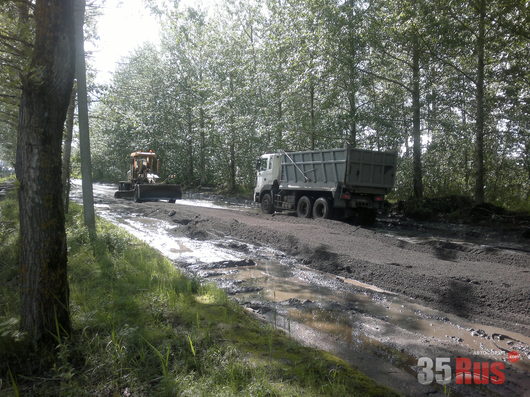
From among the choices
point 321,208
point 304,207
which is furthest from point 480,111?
point 304,207

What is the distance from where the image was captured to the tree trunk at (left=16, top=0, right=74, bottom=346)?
3727 mm

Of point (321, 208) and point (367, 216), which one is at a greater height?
point (321, 208)

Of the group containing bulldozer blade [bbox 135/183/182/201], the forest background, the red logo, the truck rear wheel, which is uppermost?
the forest background

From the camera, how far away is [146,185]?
20.7 m

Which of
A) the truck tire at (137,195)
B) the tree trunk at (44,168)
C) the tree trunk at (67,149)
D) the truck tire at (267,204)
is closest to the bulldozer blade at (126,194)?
the truck tire at (137,195)

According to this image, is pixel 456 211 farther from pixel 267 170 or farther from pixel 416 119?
pixel 267 170

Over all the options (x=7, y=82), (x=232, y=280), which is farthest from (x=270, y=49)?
Result: (x=7, y=82)

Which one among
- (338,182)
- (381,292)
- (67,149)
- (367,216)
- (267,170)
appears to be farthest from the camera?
(267,170)

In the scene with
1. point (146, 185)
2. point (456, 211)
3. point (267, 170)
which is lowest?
point (456, 211)

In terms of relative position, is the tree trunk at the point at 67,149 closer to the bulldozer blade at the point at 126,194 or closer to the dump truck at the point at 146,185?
the dump truck at the point at 146,185

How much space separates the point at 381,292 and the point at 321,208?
8.48 meters

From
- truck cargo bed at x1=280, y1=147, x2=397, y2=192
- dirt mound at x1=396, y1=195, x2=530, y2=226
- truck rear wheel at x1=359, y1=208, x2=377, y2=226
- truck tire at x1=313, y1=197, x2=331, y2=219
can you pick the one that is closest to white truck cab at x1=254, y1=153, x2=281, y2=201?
truck cargo bed at x1=280, y1=147, x2=397, y2=192

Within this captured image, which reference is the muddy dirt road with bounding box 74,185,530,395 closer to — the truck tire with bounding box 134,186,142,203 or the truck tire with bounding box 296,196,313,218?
the truck tire with bounding box 296,196,313,218

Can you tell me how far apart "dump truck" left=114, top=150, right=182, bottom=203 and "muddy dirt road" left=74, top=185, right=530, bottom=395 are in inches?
355
